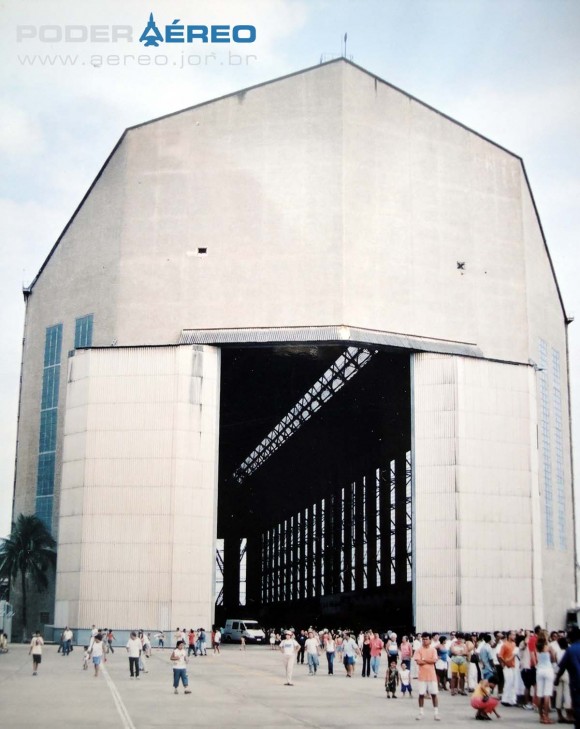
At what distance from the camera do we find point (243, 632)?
75.1 m

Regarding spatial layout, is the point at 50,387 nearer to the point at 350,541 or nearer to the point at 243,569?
the point at 350,541

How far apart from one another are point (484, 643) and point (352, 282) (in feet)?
99.6

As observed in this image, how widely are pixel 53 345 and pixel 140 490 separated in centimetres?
1726

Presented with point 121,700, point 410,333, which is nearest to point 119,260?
point 410,333

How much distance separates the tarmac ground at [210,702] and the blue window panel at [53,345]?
28.8 metres

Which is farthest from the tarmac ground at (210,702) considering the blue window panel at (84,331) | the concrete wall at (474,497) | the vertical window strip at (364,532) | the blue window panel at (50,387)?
the vertical window strip at (364,532)

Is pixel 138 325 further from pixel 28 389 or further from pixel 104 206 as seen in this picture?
pixel 28 389

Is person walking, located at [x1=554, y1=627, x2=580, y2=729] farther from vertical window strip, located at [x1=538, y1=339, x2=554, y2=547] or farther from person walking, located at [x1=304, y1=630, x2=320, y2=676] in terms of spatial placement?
vertical window strip, located at [x1=538, y1=339, x2=554, y2=547]

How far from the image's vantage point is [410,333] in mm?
56875

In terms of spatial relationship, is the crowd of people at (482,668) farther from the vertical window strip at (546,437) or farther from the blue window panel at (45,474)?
the blue window panel at (45,474)

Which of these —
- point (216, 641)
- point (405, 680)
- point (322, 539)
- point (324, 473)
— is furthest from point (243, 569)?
point (405, 680)

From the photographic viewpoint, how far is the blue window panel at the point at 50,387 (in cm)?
6656

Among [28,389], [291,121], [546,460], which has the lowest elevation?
[546,460]

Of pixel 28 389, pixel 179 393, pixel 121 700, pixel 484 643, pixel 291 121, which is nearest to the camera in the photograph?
pixel 121 700
